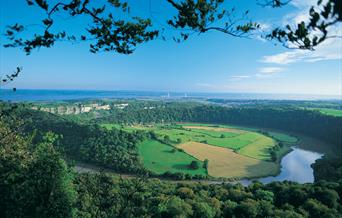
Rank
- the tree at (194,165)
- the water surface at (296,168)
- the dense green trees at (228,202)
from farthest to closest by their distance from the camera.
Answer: the tree at (194,165), the water surface at (296,168), the dense green trees at (228,202)

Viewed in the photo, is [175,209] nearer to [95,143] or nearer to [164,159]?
[164,159]

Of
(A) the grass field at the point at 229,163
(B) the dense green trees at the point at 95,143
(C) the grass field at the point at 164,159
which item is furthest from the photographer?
(B) the dense green trees at the point at 95,143

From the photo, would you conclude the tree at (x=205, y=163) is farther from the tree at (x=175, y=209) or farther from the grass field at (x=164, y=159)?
the tree at (x=175, y=209)

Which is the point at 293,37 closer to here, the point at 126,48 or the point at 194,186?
the point at 126,48

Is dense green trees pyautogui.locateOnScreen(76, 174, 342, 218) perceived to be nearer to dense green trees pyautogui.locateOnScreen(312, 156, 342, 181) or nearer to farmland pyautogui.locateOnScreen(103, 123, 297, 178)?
dense green trees pyautogui.locateOnScreen(312, 156, 342, 181)

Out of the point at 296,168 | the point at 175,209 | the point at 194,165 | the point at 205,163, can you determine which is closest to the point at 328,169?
the point at 296,168

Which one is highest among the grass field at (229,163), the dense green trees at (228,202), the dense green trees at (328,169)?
the dense green trees at (228,202)

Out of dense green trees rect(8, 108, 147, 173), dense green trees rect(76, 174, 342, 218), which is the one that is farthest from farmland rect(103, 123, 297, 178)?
dense green trees rect(76, 174, 342, 218)

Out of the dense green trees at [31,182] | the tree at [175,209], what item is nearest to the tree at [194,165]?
the tree at [175,209]
